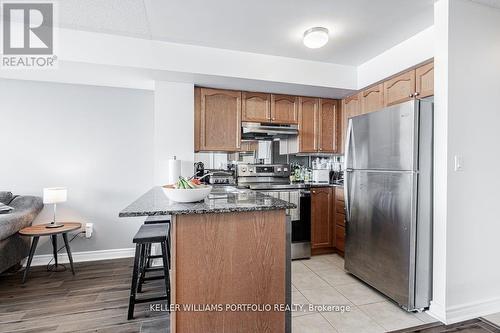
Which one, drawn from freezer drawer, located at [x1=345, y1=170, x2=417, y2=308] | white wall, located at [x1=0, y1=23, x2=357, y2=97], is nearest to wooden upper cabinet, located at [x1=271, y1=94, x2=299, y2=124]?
white wall, located at [x1=0, y1=23, x2=357, y2=97]

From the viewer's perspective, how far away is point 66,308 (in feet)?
6.85

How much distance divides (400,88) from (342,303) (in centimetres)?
219

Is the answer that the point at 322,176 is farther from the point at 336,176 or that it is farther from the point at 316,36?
the point at 316,36

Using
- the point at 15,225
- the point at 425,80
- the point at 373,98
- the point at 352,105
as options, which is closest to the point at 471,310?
the point at 425,80

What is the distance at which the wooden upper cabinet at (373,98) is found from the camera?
2.89 m

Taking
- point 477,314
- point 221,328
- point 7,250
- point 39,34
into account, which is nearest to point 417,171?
point 477,314

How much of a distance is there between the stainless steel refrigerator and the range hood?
3.51 feet

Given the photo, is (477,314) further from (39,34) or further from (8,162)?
(8,162)

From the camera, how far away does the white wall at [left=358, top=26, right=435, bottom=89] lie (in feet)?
7.55

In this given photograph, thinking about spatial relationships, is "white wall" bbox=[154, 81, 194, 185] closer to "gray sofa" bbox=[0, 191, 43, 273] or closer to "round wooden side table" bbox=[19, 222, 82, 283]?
"round wooden side table" bbox=[19, 222, 82, 283]

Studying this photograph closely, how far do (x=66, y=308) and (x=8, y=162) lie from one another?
1930 millimetres

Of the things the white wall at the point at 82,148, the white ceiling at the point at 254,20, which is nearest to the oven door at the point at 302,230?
the white ceiling at the point at 254,20

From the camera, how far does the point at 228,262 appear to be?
1.45 meters

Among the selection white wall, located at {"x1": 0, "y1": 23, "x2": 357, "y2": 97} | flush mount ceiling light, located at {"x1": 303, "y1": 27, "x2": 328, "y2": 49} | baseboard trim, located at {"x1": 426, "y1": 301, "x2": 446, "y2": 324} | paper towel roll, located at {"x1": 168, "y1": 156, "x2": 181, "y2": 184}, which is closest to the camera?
baseboard trim, located at {"x1": 426, "y1": 301, "x2": 446, "y2": 324}
